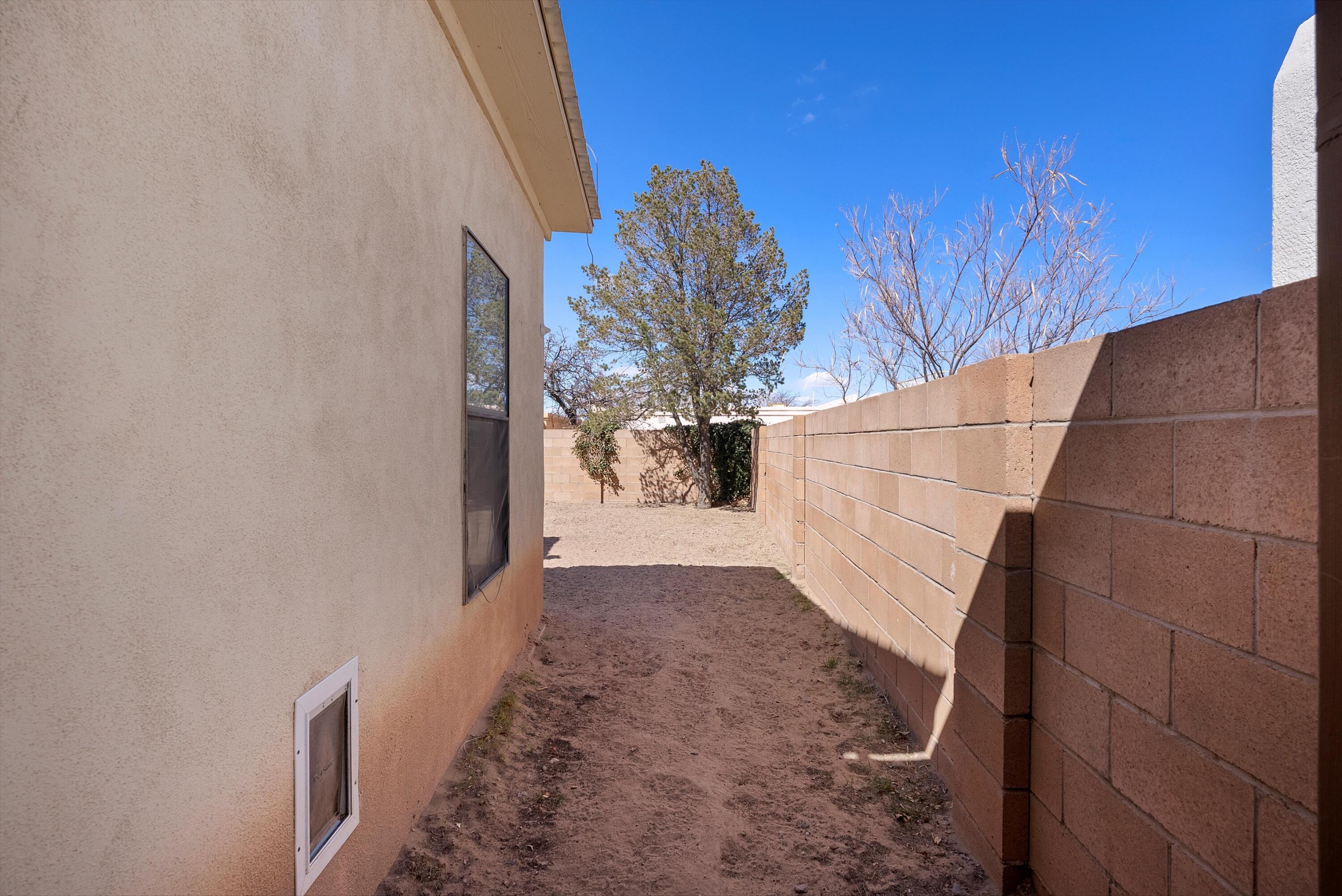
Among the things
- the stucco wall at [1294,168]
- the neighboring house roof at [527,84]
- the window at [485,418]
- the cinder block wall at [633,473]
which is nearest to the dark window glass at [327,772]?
the window at [485,418]

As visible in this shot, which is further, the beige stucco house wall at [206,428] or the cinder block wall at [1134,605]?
the cinder block wall at [1134,605]

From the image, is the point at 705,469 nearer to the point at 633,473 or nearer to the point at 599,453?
the point at 633,473

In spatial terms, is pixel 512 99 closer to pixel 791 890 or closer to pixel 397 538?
pixel 397 538

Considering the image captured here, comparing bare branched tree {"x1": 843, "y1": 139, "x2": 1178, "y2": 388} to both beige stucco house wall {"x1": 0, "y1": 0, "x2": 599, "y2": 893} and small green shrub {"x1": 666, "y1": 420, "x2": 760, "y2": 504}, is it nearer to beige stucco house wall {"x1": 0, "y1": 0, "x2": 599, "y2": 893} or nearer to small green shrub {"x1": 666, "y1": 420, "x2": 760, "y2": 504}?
small green shrub {"x1": 666, "y1": 420, "x2": 760, "y2": 504}

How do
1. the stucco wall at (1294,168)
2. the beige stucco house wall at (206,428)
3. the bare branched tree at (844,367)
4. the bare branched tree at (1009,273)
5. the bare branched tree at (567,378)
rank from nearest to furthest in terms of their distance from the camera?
the beige stucco house wall at (206,428) → the stucco wall at (1294,168) → the bare branched tree at (1009,273) → the bare branched tree at (844,367) → the bare branched tree at (567,378)

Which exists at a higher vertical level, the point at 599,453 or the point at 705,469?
the point at 599,453

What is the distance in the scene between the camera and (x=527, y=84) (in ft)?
10.7

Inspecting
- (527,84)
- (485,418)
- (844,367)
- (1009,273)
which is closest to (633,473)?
(844,367)

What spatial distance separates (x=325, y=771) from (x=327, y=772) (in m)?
0.02

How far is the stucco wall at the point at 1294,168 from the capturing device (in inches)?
99.9

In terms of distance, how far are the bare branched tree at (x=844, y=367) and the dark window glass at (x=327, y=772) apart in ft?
39.5

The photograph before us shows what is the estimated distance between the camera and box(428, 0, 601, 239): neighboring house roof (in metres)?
2.75

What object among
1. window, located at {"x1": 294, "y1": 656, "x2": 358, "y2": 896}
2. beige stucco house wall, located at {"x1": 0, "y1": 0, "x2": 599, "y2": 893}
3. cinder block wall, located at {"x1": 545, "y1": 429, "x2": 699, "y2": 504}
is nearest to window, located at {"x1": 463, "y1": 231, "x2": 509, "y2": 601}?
beige stucco house wall, located at {"x1": 0, "y1": 0, "x2": 599, "y2": 893}

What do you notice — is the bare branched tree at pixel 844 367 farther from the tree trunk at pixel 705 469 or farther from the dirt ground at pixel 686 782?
the dirt ground at pixel 686 782
